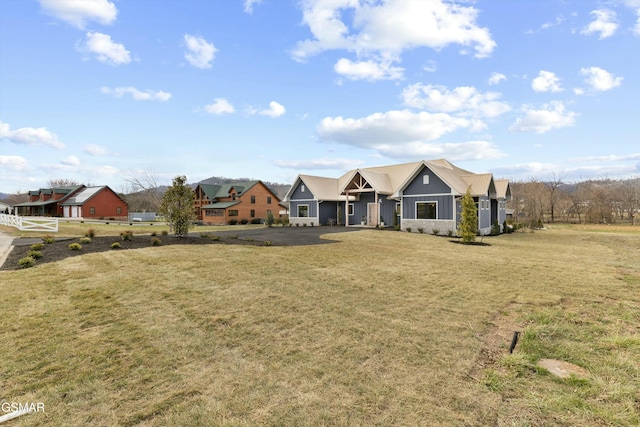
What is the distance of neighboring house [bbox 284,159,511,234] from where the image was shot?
75.6ft

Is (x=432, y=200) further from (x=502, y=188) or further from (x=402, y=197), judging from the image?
(x=502, y=188)

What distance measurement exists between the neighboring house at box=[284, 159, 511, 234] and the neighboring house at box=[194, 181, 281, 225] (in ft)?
36.3

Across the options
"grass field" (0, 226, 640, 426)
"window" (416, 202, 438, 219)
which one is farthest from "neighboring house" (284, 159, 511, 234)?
"grass field" (0, 226, 640, 426)

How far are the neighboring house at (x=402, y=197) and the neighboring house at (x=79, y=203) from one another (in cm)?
3540

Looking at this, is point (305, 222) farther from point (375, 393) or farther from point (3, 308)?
point (375, 393)

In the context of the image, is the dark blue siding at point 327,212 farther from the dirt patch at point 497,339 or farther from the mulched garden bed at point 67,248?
the dirt patch at point 497,339

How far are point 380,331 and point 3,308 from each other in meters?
7.23

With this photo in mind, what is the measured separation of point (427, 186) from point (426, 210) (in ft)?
6.39

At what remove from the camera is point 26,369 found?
3.76 metres

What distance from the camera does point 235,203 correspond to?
138 feet

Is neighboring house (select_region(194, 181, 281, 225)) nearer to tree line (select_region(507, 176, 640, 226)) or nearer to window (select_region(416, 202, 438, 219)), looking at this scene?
window (select_region(416, 202, 438, 219))

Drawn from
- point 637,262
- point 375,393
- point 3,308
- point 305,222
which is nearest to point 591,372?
point 375,393

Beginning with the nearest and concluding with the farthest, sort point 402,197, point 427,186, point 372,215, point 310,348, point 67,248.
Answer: point 310,348
point 67,248
point 427,186
point 402,197
point 372,215

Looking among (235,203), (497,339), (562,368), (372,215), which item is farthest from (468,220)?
(235,203)
